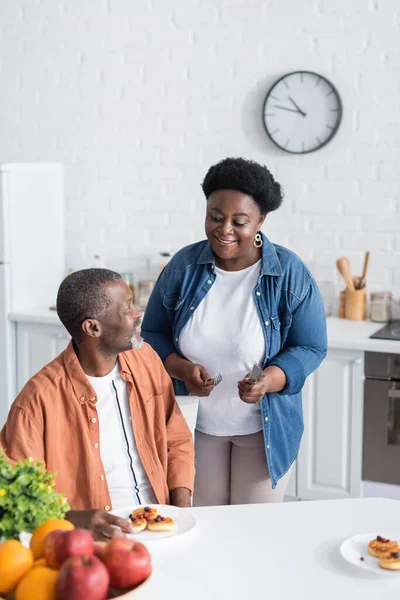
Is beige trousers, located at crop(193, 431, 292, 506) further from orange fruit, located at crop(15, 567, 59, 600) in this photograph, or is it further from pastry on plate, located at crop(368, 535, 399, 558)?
orange fruit, located at crop(15, 567, 59, 600)

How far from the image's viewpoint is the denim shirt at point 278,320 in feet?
7.75

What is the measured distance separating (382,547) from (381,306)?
2.34 m

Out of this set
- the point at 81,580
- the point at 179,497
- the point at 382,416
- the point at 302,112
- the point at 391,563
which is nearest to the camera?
the point at 81,580

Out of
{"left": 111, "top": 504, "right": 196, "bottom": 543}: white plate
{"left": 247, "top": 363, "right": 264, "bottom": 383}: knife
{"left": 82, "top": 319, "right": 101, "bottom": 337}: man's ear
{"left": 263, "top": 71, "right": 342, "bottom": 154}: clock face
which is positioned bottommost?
{"left": 111, "top": 504, "right": 196, "bottom": 543}: white plate

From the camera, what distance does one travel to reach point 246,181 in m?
2.30

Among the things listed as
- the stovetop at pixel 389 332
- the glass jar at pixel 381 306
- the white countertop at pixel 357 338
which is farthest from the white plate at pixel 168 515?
the glass jar at pixel 381 306

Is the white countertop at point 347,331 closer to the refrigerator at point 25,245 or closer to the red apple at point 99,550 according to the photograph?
the refrigerator at point 25,245

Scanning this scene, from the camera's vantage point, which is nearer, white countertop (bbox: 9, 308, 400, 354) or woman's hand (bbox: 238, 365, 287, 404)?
woman's hand (bbox: 238, 365, 287, 404)

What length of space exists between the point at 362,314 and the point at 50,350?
4.92 ft

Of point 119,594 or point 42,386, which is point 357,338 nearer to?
point 42,386

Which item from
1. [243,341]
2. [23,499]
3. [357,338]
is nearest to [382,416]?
[357,338]

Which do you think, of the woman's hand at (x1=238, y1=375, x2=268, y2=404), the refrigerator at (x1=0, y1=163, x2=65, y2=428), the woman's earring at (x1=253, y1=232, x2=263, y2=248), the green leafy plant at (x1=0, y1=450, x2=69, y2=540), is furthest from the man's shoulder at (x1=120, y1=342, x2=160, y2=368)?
the refrigerator at (x1=0, y1=163, x2=65, y2=428)

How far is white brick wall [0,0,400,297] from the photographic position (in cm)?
390

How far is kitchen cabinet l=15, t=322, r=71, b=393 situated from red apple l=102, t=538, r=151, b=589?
9.36 feet
